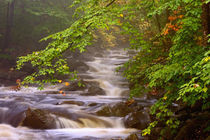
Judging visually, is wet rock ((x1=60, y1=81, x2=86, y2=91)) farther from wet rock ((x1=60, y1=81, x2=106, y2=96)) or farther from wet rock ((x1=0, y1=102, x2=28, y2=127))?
wet rock ((x1=0, y1=102, x2=28, y2=127))

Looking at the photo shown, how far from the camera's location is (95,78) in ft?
57.2

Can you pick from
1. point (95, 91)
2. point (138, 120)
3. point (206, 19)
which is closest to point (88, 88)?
point (95, 91)

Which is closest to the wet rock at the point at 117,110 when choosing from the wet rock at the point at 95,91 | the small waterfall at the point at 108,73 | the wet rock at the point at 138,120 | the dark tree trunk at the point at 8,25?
the wet rock at the point at 138,120

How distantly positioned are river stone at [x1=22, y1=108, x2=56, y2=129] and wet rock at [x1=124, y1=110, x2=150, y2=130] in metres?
2.77

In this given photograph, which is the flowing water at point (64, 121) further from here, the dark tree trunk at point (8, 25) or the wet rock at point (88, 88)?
the dark tree trunk at point (8, 25)

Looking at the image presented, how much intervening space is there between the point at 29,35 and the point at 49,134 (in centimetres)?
1634

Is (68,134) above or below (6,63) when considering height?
below

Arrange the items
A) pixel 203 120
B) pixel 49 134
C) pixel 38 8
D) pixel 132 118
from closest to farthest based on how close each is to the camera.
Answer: pixel 203 120
pixel 49 134
pixel 132 118
pixel 38 8

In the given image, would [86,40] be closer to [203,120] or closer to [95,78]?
[203,120]

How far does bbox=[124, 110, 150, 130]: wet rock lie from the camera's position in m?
8.07

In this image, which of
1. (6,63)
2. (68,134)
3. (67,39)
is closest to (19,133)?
(68,134)

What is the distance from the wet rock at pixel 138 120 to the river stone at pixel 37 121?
2.77 meters

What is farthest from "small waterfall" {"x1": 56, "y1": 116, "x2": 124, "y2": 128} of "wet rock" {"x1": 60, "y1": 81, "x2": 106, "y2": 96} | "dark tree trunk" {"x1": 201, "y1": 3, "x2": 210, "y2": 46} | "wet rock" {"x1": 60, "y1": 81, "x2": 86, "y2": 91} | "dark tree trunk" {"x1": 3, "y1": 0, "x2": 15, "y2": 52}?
"dark tree trunk" {"x1": 3, "y1": 0, "x2": 15, "y2": 52}

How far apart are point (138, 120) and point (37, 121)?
365 centimetres
